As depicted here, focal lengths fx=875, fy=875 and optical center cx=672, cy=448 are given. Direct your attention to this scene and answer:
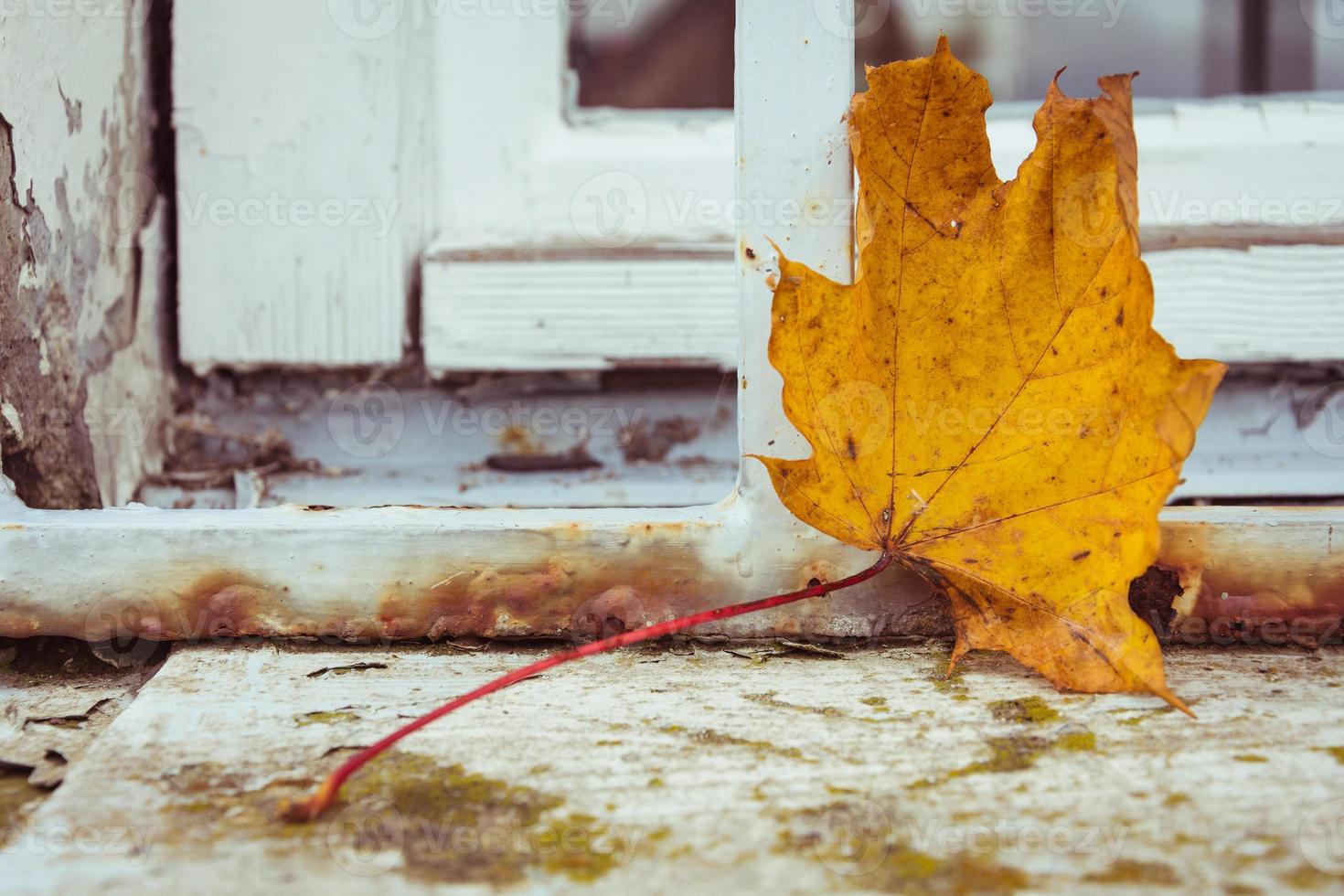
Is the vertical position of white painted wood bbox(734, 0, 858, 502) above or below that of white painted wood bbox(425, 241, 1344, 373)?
above

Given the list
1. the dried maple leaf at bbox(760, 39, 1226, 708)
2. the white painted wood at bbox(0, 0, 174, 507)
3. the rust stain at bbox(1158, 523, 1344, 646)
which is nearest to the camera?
the dried maple leaf at bbox(760, 39, 1226, 708)

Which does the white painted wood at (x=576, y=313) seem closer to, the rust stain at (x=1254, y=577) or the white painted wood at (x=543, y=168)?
the white painted wood at (x=543, y=168)

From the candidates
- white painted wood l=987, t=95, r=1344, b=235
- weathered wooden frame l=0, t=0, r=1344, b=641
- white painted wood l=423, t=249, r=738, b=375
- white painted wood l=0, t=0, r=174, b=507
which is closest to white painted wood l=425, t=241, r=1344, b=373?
white painted wood l=423, t=249, r=738, b=375

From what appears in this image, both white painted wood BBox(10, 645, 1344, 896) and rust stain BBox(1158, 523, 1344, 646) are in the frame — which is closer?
white painted wood BBox(10, 645, 1344, 896)

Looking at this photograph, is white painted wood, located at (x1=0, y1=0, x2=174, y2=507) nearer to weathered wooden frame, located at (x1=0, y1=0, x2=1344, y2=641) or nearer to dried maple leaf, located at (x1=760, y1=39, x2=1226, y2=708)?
weathered wooden frame, located at (x1=0, y1=0, x2=1344, y2=641)

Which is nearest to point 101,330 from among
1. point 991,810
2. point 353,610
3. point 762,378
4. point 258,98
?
point 258,98

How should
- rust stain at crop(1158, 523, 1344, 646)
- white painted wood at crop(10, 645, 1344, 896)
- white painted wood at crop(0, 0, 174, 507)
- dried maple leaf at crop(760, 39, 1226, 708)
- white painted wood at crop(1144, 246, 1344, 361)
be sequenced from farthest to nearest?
white painted wood at crop(1144, 246, 1344, 361)
white painted wood at crop(0, 0, 174, 507)
rust stain at crop(1158, 523, 1344, 646)
dried maple leaf at crop(760, 39, 1226, 708)
white painted wood at crop(10, 645, 1344, 896)
